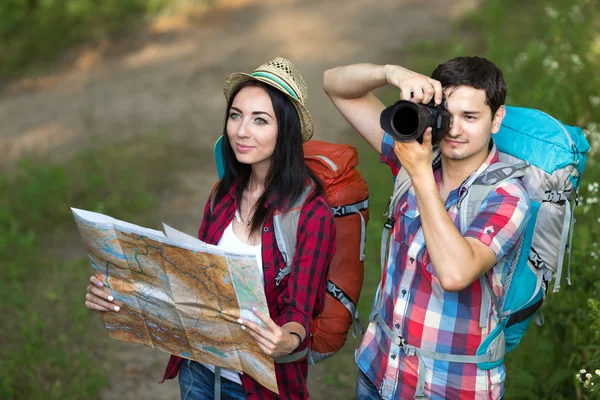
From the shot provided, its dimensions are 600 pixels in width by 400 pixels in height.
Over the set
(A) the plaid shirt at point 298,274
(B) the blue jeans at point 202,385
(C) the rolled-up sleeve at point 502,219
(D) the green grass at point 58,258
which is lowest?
(D) the green grass at point 58,258

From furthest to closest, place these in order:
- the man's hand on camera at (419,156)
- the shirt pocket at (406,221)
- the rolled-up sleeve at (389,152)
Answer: the rolled-up sleeve at (389,152)
the shirt pocket at (406,221)
the man's hand on camera at (419,156)

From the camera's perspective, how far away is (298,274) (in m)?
2.24

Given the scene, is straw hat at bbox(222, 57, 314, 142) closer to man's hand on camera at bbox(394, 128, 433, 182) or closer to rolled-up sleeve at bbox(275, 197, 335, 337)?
rolled-up sleeve at bbox(275, 197, 335, 337)

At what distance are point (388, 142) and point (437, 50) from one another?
20.4 feet

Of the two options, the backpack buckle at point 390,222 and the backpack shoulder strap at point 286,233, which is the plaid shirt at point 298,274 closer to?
the backpack shoulder strap at point 286,233

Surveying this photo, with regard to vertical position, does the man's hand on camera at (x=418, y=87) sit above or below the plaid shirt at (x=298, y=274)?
above

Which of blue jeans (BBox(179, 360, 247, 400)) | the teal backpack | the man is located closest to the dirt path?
blue jeans (BBox(179, 360, 247, 400))

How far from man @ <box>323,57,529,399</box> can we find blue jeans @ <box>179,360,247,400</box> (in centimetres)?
47

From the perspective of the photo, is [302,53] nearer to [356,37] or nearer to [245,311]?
[356,37]

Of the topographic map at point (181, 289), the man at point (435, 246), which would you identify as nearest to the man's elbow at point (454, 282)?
the man at point (435, 246)

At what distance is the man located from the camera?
77.2 inches

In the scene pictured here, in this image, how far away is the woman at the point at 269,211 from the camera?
226 centimetres

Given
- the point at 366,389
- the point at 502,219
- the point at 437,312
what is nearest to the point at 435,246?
the point at 502,219

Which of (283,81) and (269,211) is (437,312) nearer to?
(269,211)
